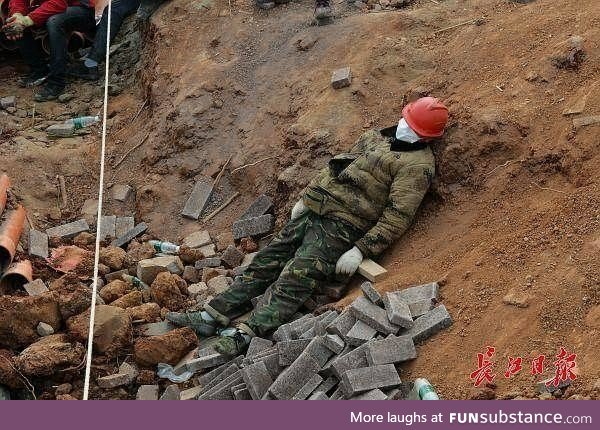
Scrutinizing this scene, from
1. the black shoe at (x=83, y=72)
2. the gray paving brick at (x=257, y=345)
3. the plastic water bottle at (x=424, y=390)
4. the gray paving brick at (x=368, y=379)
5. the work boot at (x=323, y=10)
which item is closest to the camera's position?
the plastic water bottle at (x=424, y=390)

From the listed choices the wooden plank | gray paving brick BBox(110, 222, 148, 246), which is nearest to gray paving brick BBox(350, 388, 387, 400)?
the wooden plank

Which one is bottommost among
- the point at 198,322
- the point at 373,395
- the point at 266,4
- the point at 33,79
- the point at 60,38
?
the point at 198,322

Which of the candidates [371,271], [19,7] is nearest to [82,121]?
[19,7]

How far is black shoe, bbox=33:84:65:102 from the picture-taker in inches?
414

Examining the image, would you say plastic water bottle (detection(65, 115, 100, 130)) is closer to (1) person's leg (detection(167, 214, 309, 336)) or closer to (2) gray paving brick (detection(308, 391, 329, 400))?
(1) person's leg (detection(167, 214, 309, 336))

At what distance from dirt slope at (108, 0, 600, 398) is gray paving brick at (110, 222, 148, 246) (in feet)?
0.55

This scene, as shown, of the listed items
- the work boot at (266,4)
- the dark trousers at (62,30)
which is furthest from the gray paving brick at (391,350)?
the dark trousers at (62,30)

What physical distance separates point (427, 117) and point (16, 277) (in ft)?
12.0

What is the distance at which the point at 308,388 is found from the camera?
537 centimetres

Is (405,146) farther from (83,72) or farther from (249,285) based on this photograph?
(83,72)

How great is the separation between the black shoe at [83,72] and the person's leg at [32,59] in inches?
13.8

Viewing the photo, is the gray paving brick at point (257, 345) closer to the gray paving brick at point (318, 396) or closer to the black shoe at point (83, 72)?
the gray paving brick at point (318, 396)

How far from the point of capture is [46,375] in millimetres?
6293

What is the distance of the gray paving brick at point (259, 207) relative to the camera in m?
7.76
